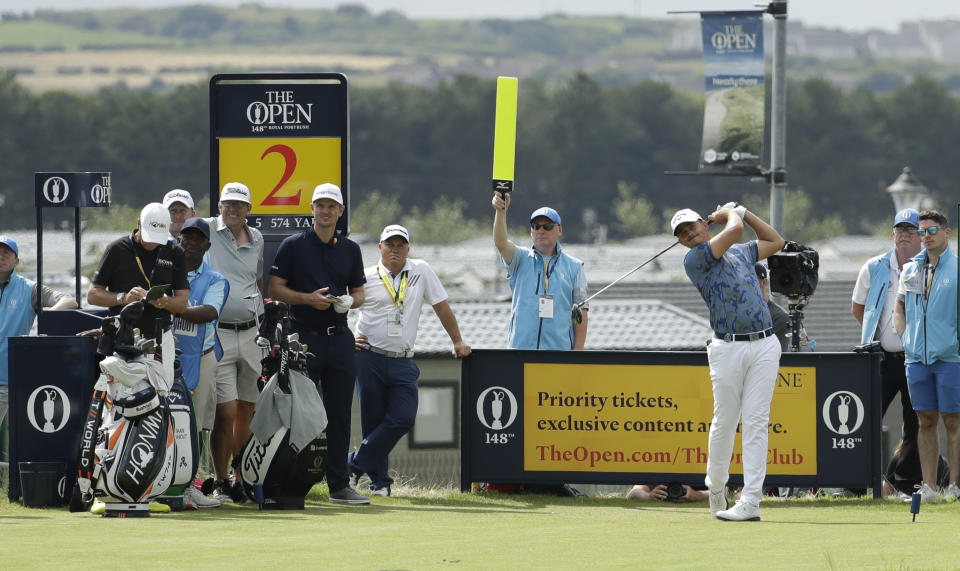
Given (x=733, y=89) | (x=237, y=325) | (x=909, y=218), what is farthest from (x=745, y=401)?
(x=733, y=89)

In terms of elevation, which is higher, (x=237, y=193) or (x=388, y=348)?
(x=237, y=193)

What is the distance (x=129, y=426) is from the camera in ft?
31.0

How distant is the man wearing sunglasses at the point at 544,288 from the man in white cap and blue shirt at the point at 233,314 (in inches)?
69.6

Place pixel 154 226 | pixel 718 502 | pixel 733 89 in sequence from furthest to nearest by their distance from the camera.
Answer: pixel 733 89, pixel 718 502, pixel 154 226

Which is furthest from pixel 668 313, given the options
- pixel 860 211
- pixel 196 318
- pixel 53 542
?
pixel 860 211

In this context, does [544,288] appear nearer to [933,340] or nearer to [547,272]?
[547,272]

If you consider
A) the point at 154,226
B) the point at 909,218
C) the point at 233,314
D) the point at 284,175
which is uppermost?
the point at 284,175

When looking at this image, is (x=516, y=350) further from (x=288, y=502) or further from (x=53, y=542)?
(x=53, y=542)

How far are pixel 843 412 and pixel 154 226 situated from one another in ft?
15.9

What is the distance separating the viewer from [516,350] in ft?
37.6

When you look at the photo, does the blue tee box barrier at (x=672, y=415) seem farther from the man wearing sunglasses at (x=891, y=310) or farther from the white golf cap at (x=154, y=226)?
the white golf cap at (x=154, y=226)

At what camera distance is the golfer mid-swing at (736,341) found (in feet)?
32.2

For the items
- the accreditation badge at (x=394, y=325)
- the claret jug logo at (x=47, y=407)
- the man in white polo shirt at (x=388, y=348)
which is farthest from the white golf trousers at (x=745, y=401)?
the claret jug logo at (x=47, y=407)

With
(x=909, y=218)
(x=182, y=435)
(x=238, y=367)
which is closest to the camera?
(x=182, y=435)
